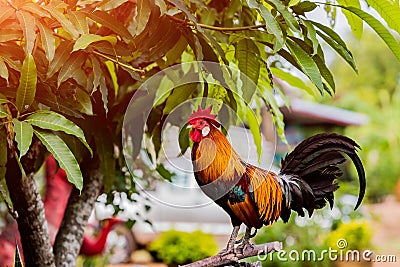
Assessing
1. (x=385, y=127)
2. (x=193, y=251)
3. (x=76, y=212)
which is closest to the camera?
(x=76, y=212)

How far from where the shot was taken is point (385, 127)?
939cm

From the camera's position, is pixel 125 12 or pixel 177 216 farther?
pixel 177 216

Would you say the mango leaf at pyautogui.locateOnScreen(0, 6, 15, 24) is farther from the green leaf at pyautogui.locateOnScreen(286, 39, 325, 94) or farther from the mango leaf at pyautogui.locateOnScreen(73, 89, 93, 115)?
the green leaf at pyautogui.locateOnScreen(286, 39, 325, 94)

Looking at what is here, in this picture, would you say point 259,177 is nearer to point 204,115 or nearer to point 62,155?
point 204,115

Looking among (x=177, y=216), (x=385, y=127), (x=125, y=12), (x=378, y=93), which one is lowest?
(x=125, y=12)

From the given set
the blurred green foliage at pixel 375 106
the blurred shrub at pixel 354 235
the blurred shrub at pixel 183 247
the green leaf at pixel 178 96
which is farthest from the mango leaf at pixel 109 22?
the blurred green foliage at pixel 375 106

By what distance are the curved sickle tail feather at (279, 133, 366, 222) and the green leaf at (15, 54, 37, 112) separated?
34cm

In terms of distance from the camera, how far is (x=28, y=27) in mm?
722

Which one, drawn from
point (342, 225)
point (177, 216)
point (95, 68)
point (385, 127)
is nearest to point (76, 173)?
point (95, 68)

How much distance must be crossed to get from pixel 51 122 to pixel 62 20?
11cm

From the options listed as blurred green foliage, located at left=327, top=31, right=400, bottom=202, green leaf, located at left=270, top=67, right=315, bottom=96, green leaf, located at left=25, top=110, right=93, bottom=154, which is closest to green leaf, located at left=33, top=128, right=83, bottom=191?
green leaf, located at left=25, top=110, right=93, bottom=154

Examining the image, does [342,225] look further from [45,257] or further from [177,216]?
[177,216]

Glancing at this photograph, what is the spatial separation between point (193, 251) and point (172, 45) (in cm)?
211

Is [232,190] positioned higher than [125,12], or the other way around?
[125,12]
